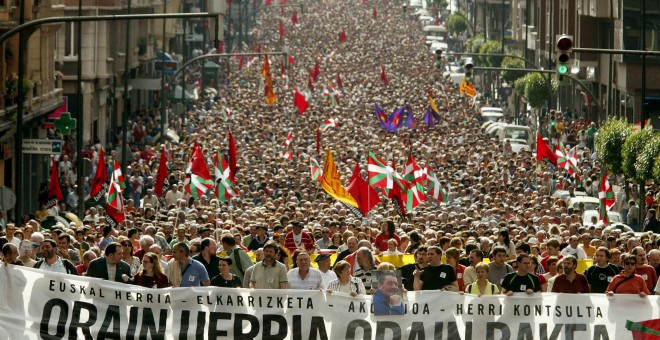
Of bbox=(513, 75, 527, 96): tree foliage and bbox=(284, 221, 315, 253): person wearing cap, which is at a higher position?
bbox=(513, 75, 527, 96): tree foliage

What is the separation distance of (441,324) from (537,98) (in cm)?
5279

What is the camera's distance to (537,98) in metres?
66.8

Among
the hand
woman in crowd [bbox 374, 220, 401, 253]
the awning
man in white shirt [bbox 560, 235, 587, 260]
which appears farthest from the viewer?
the awning

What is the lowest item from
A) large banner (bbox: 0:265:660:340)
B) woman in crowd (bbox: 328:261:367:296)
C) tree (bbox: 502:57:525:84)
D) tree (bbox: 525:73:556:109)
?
large banner (bbox: 0:265:660:340)

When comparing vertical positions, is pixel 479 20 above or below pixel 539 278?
above

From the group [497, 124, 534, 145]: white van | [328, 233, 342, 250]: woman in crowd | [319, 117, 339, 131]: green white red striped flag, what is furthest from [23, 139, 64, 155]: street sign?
[497, 124, 534, 145]: white van

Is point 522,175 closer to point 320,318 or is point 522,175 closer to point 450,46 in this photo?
point 320,318

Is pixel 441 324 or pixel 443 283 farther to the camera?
pixel 443 283

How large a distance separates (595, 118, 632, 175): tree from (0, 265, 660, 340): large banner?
25.1 metres

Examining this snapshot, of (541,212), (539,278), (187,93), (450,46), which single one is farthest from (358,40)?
(539,278)

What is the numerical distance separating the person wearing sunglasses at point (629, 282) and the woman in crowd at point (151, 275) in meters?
4.08

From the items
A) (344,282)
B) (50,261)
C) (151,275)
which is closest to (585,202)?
(50,261)

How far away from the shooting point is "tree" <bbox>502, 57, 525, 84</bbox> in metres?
74.6

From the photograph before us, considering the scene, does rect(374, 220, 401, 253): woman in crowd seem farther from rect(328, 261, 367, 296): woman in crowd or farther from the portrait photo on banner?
the portrait photo on banner
